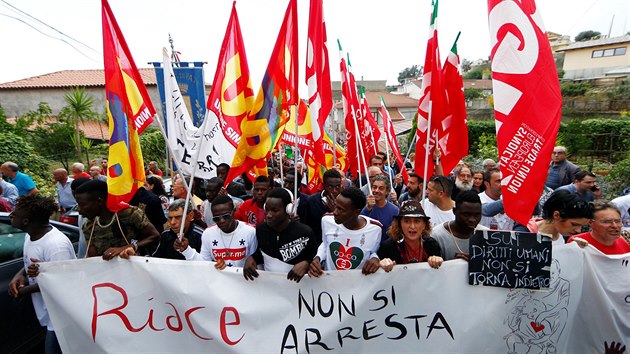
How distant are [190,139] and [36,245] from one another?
3.04 m

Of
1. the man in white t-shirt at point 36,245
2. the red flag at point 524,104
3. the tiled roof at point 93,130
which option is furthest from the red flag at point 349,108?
the tiled roof at point 93,130

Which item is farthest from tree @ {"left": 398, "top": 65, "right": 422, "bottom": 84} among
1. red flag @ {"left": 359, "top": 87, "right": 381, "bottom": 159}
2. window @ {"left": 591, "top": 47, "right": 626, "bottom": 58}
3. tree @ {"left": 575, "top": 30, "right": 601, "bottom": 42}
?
red flag @ {"left": 359, "top": 87, "right": 381, "bottom": 159}

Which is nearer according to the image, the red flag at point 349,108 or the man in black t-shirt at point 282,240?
the man in black t-shirt at point 282,240

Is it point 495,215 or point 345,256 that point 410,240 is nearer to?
point 345,256

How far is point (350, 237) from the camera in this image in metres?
3.05

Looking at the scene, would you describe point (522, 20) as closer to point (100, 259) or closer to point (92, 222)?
point (100, 259)

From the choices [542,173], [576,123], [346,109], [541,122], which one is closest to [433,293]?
[542,173]

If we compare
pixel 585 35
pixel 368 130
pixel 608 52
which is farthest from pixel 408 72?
pixel 368 130

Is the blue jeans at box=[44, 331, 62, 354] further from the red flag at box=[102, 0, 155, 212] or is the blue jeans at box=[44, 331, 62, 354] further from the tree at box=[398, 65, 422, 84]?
the tree at box=[398, 65, 422, 84]

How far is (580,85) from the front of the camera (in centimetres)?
2920

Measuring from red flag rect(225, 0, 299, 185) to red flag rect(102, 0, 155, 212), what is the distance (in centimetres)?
105

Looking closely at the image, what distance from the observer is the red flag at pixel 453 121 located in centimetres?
448

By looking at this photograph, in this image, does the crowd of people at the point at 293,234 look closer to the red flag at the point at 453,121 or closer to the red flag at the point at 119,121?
the red flag at the point at 119,121

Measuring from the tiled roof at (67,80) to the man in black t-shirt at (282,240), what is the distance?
2726 centimetres
